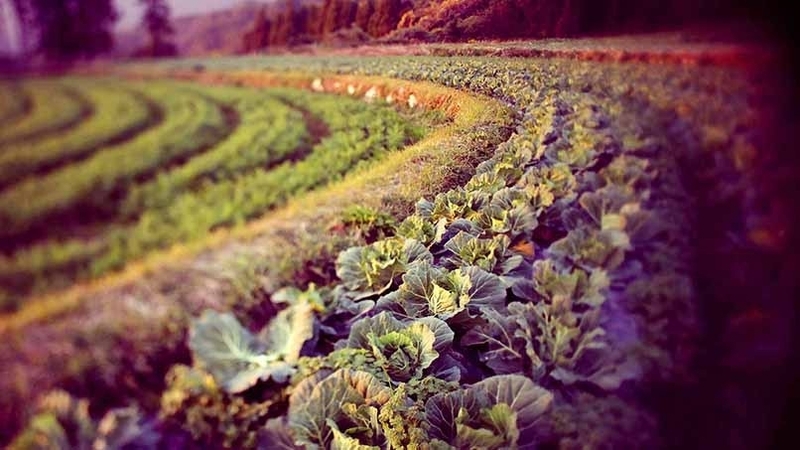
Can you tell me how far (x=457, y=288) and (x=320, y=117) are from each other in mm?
865

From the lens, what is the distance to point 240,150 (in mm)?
1744

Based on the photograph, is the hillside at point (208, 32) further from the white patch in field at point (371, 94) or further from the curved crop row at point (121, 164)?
the white patch in field at point (371, 94)

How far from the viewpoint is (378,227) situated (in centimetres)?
235

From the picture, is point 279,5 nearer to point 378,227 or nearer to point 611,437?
point 378,227

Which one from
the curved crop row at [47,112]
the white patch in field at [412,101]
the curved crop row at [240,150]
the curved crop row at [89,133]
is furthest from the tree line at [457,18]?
the curved crop row at [47,112]

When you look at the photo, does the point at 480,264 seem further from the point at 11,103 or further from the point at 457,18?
the point at 11,103

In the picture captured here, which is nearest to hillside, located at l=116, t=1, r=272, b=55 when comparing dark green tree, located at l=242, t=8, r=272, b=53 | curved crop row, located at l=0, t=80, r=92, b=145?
dark green tree, located at l=242, t=8, r=272, b=53

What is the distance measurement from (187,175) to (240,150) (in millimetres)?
245

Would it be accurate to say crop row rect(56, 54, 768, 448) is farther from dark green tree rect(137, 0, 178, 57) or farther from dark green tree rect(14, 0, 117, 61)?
dark green tree rect(14, 0, 117, 61)

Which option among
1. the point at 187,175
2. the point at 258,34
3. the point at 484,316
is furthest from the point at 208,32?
the point at 484,316

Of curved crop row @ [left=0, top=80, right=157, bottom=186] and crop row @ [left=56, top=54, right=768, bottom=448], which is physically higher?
curved crop row @ [left=0, top=80, right=157, bottom=186]

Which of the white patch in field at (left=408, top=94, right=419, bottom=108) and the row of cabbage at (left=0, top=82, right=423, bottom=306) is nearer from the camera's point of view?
the row of cabbage at (left=0, top=82, right=423, bottom=306)

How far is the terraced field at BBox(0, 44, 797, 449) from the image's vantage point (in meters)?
2.00

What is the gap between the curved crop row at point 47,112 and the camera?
3.95 feet
